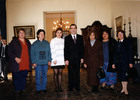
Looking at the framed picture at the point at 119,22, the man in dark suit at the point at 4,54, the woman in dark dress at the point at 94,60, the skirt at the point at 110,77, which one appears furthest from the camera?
the framed picture at the point at 119,22

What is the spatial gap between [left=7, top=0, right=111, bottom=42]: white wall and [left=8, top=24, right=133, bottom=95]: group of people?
14.7ft

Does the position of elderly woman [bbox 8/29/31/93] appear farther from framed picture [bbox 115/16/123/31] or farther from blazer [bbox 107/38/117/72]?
framed picture [bbox 115/16/123/31]

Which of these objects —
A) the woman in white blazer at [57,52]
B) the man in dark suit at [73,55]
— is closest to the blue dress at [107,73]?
the man in dark suit at [73,55]

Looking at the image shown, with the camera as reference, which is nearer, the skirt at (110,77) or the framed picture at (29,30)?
the skirt at (110,77)

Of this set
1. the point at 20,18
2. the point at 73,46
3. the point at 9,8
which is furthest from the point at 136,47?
the point at 9,8

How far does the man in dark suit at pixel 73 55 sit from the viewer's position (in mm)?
3758

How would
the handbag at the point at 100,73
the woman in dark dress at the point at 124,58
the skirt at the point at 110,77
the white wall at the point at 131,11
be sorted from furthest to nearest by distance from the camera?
the white wall at the point at 131,11, the skirt at the point at 110,77, the handbag at the point at 100,73, the woman in dark dress at the point at 124,58

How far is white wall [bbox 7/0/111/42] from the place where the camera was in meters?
8.01

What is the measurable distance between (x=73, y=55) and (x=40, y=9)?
198 inches

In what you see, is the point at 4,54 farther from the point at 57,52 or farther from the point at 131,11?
the point at 131,11

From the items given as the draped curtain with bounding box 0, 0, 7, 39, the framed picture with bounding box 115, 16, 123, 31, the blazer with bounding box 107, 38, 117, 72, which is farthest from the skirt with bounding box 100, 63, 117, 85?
the draped curtain with bounding box 0, 0, 7, 39

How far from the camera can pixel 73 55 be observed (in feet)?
12.3

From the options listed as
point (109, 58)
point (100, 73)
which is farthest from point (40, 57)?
point (109, 58)

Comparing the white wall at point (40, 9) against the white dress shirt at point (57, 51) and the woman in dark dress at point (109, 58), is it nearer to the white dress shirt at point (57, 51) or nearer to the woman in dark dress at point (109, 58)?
the woman in dark dress at point (109, 58)
